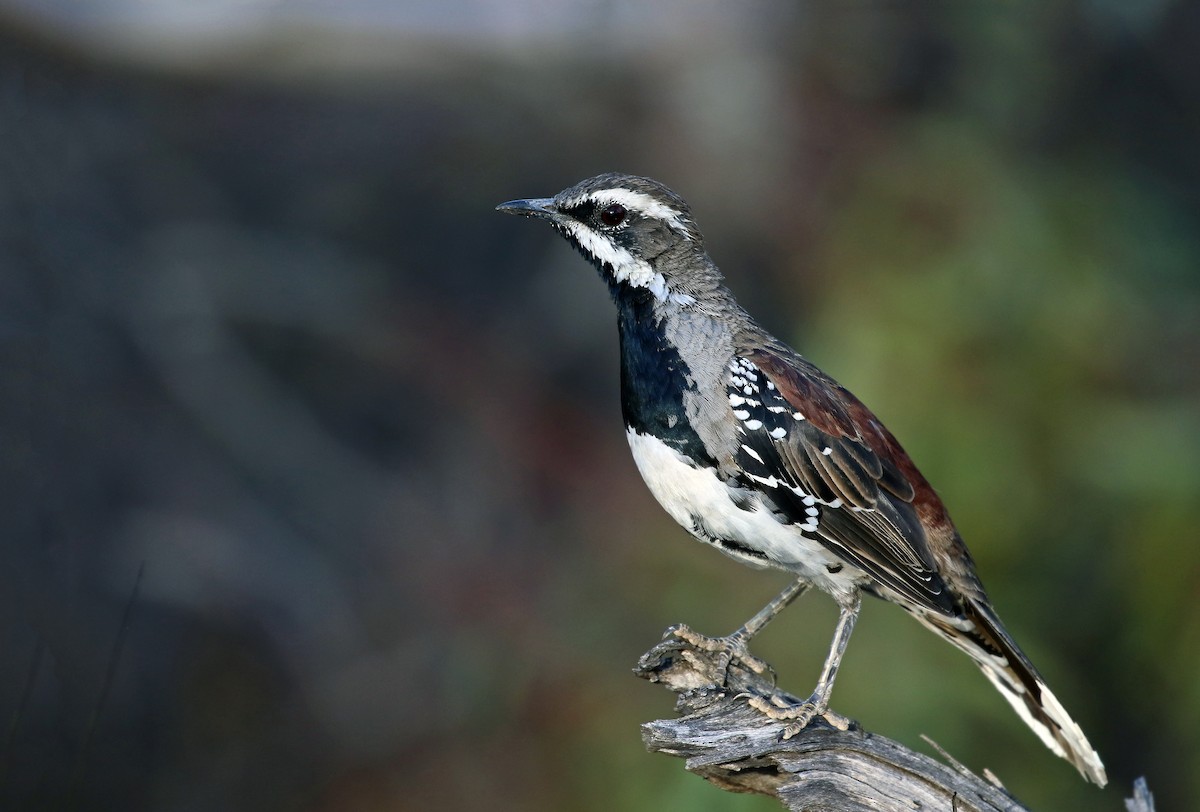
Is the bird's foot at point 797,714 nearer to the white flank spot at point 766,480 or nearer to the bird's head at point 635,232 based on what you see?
the white flank spot at point 766,480

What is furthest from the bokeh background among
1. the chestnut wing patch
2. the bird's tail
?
the chestnut wing patch

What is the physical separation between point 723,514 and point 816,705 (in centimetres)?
96

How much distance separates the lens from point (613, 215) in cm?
591

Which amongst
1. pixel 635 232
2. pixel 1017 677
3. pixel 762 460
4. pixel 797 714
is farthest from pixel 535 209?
pixel 1017 677

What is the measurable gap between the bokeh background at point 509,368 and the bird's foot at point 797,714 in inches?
104

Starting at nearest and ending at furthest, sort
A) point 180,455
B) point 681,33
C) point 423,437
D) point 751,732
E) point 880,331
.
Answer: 1. point 751,732
2. point 880,331
3. point 180,455
4. point 423,437
5. point 681,33

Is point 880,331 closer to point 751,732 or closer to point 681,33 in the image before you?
point 751,732

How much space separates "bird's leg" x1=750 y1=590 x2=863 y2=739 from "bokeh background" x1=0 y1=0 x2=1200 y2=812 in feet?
8.69

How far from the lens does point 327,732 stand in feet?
35.2

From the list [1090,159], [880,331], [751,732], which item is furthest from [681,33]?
[751,732]

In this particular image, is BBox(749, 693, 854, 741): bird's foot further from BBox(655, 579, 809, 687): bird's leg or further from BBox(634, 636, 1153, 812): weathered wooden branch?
BBox(655, 579, 809, 687): bird's leg

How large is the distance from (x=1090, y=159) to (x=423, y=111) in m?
7.37

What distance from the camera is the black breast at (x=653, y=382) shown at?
5504 mm

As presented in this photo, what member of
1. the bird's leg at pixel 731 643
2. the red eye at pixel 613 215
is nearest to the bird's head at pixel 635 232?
the red eye at pixel 613 215
